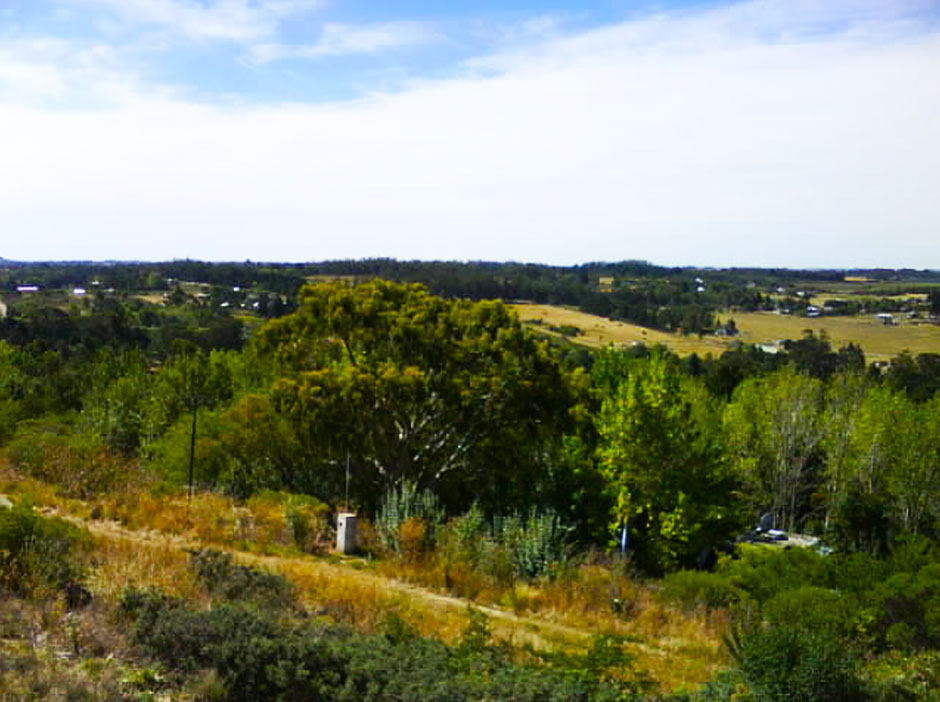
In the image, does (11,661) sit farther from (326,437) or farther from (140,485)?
(326,437)

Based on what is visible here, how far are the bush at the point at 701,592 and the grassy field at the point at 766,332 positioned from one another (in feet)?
237

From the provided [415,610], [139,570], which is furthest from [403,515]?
[139,570]

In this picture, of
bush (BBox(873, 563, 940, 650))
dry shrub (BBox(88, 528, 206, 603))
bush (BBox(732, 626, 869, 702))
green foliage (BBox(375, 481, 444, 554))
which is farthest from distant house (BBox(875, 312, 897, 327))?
dry shrub (BBox(88, 528, 206, 603))

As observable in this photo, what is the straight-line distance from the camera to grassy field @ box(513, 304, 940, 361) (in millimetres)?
90062

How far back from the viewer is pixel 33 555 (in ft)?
23.1

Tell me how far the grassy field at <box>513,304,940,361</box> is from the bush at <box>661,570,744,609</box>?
237 ft

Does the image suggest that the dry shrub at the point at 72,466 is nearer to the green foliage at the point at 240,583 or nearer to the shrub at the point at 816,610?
the green foliage at the point at 240,583

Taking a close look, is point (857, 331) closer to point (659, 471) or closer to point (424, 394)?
point (659, 471)

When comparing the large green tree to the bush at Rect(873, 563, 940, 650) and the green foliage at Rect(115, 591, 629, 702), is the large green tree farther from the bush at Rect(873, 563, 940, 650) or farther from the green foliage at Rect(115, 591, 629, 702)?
the green foliage at Rect(115, 591, 629, 702)

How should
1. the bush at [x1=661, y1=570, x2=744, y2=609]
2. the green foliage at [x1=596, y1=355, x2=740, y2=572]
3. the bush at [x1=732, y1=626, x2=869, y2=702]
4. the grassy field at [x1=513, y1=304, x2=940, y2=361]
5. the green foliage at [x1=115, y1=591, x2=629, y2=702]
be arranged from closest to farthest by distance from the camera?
the green foliage at [x1=115, y1=591, x2=629, y2=702] → the bush at [x1=732, y1=626, x2=869, y2=702] → the bush at [x1=661, y1=570, x2=744, y2=609] → the green foliage at [x1=596, y1=355, x2=740, y2=572] → the grassy field at [x1=513, y1=304, x2=940, y2=361]

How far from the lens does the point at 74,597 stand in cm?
687

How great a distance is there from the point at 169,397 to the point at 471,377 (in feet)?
54.9

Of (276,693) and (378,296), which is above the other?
(378,296)

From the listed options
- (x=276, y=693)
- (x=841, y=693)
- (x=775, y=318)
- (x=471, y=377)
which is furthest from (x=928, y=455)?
(x=775, y=318)
